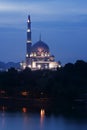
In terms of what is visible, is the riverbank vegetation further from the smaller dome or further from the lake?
the smaller dome

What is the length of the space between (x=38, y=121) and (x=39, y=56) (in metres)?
76.4

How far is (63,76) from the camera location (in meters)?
67.2

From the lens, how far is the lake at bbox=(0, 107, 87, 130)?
→ 42062 mm

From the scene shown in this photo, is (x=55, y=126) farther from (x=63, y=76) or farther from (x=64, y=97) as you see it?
(x=63, y=76)

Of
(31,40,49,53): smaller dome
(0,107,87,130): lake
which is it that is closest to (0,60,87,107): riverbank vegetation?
(0,107,87,130): lake

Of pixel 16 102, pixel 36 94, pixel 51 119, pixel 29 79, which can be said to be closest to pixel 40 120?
pixel 51 119

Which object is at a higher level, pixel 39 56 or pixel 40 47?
pixel 40 47

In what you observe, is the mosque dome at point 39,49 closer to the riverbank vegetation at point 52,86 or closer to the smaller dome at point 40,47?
the smaller dome at point 40,47

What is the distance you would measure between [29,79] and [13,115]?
2266cm

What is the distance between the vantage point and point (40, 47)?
12000 centimetres

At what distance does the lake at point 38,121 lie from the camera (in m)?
42.1

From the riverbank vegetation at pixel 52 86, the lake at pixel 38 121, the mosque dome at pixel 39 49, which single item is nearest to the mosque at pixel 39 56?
the mosque dome at pixel 39 49

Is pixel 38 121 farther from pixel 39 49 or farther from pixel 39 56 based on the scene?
pixel 39 56

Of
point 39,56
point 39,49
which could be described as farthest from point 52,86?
point 39,56
